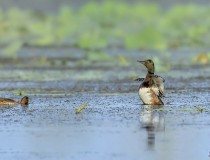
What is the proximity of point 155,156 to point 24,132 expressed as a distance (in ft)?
7.41

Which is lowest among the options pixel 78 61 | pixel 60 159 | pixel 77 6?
pixel 60 159

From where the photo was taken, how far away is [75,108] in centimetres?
1388

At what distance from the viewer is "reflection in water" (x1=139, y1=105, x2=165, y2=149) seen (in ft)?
36.4

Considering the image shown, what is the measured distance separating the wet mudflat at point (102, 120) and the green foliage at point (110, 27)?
922 centimetres

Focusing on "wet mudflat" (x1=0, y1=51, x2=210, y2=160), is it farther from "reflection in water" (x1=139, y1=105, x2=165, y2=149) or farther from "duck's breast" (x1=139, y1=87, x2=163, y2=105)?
"duck's breast" (x1=139, y1=87, x2=163, y2=105)

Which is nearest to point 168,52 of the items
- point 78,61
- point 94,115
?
point 78,61

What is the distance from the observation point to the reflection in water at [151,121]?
11086 mm

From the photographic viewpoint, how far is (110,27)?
112ft

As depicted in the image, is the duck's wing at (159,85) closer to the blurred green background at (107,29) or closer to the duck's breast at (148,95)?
the duck's breast at (148,95)

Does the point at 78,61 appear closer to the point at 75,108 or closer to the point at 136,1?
the point at 75,108

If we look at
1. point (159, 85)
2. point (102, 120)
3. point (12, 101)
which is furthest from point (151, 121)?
point (12, 101)

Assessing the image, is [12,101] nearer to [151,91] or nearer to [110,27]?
[151,91]

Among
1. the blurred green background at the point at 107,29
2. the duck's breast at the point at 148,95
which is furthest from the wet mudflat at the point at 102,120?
the blurred green background at the point at 107,29

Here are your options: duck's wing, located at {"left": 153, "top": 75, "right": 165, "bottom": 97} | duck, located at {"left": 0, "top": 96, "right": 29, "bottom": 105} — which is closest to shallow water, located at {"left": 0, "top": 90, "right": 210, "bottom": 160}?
duck, located at {"left": 0, "top": 96, "right": 29, "bottom": 105}
